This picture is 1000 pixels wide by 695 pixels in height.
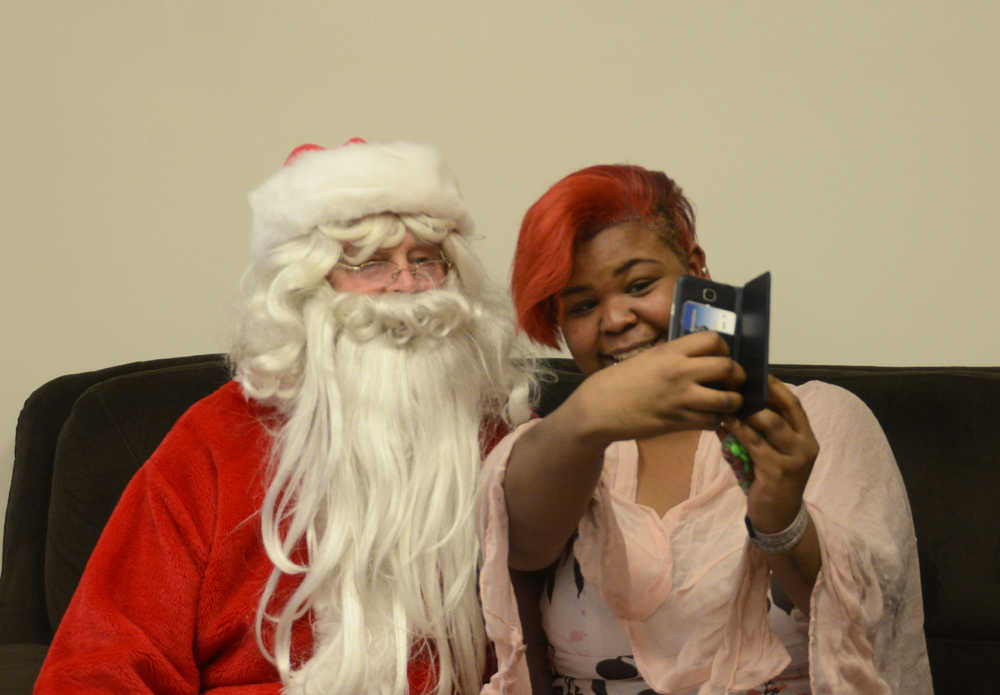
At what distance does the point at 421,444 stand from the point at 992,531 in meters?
0.91

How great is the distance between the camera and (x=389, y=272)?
4.82ft

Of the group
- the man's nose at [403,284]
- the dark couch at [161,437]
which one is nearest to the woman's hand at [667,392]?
the man's nose at [403,284]

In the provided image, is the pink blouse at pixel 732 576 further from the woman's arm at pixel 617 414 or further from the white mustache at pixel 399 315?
the white mustache at pixel 399 315

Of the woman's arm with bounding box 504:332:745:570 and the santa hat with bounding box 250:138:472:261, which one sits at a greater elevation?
the santa hat with bounding box 250:138:472:261

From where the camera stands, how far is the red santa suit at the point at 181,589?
1325 mm

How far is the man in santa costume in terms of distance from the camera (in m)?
1.35

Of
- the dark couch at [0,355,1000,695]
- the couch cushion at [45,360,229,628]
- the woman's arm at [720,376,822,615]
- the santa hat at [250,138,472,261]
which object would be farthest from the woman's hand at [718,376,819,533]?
the couch cushion at [45,360,229,628]

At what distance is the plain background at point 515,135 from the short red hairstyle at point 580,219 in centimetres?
66

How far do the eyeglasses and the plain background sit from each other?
0.57 m

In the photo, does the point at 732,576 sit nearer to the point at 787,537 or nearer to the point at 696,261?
the point at 787,537

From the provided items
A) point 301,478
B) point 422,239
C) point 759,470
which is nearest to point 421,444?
point 301,478

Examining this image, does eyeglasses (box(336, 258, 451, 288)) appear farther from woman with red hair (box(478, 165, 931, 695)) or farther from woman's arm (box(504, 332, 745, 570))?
woman's arm (box(504, 332, 745, 570))

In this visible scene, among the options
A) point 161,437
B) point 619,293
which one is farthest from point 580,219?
point 161,437

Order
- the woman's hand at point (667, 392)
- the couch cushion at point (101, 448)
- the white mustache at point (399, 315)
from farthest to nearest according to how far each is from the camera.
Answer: the couch cushion at point (101, 448), the white mustache at point (399, 315), the woman's hand at point (667, 392)
